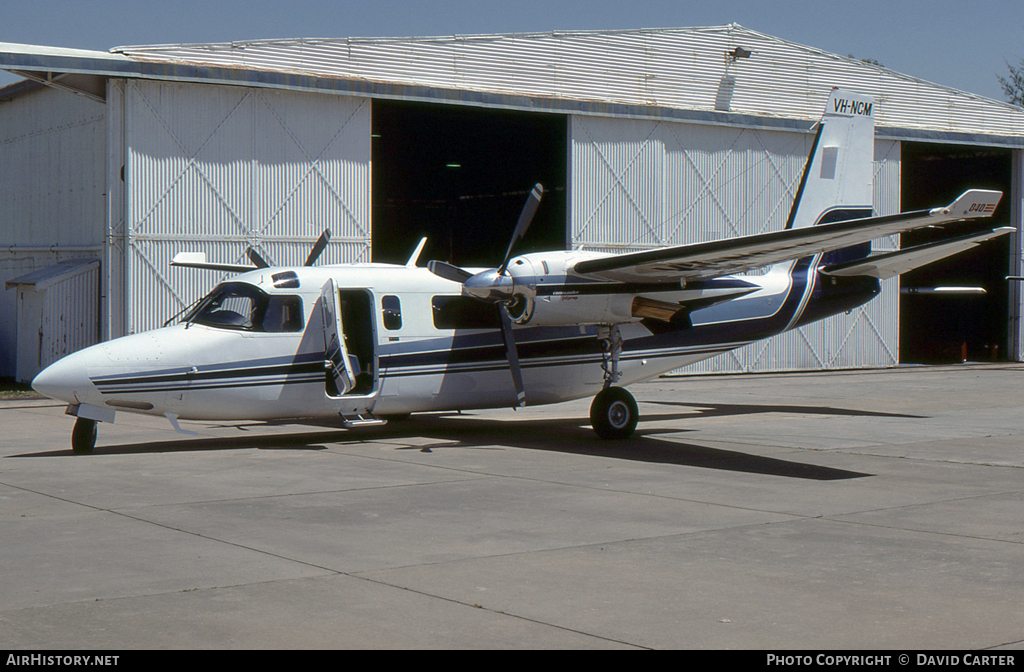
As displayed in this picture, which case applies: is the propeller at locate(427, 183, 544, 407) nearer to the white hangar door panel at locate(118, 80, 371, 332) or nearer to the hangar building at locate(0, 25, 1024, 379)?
the white hangar door panel at locate(118, 80, 371, 332)

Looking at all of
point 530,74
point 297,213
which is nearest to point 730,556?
point 297,213

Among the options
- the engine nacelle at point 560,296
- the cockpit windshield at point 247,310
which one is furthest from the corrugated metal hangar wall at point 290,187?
the engine nacelle at point 560,296

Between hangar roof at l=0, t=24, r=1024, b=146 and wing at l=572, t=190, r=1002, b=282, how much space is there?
45.2 ft

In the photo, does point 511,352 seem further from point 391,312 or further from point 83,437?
point 83,437

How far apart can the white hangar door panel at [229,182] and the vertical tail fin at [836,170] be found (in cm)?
1206

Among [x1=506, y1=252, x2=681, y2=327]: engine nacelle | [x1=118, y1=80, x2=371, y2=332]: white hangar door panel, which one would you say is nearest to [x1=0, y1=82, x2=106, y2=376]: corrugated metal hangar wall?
[x1=118, y1=80, x2=371, y2=332]: white hangar door panel

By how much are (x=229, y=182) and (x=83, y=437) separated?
41.4ft

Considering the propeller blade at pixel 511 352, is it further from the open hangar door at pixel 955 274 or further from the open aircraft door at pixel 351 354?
the open hangar door at pixel 955 274

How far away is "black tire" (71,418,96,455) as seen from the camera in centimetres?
1357

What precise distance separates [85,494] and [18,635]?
16.9ft

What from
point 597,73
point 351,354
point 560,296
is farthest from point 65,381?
point 597,73

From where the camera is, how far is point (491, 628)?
238 inches

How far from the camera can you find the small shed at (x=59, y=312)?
25.4 metres

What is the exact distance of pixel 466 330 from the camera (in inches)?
622
